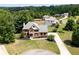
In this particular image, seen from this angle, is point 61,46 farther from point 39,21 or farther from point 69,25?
point 39,21

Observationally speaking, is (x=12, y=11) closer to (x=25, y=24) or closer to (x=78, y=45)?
(x=25, y=24)

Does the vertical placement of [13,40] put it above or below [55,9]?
below

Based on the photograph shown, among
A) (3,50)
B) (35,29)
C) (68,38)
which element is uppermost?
(35,29)

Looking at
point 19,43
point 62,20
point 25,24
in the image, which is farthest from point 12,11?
point 62,20

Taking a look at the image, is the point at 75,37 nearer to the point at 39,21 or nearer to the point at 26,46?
the point at 39,21

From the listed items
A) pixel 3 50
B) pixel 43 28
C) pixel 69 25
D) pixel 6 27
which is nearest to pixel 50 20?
pixel 43 28

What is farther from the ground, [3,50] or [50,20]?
[50,20]

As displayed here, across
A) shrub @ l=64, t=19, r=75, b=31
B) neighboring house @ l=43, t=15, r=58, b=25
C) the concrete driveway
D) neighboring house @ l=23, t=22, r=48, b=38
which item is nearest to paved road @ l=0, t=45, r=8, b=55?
the concrete driveway
